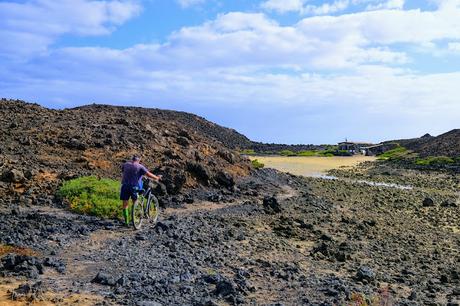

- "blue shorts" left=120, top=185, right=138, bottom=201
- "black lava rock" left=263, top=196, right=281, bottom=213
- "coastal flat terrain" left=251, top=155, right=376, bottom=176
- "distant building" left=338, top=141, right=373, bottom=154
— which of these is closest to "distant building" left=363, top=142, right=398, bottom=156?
"distant building" left=338, top=141, right=373, bottom=154

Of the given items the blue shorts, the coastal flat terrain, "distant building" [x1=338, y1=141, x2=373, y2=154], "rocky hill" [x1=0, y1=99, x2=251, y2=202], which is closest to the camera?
the blue shorts

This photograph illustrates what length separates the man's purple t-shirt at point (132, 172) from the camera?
15.3m

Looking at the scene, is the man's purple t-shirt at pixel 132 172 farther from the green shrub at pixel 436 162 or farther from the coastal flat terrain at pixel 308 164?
the green shrub at pixel 436 162

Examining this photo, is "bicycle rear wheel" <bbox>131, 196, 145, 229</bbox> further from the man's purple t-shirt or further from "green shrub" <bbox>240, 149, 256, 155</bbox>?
"green shrub" <bbox>240, 149, 256, 155</bbox>

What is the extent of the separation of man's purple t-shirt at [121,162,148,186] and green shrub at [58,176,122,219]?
1.71m

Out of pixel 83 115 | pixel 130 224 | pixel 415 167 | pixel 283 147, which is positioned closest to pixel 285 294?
pixel 130 224

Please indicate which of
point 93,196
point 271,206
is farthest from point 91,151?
point 271,206

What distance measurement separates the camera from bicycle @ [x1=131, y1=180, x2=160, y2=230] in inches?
→ 595

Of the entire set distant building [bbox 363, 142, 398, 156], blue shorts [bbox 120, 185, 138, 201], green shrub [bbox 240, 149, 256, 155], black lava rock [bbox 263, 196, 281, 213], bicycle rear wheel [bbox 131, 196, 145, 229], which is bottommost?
black lava rock [bbox 263, 196, 281, 213]

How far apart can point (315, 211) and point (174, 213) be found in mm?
6690

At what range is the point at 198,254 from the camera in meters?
13.3

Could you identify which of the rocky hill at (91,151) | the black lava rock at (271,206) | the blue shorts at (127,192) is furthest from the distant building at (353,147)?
the blue shorts at (127,192)

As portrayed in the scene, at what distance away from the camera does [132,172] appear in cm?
1538

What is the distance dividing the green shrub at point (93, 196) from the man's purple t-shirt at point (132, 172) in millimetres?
1712
